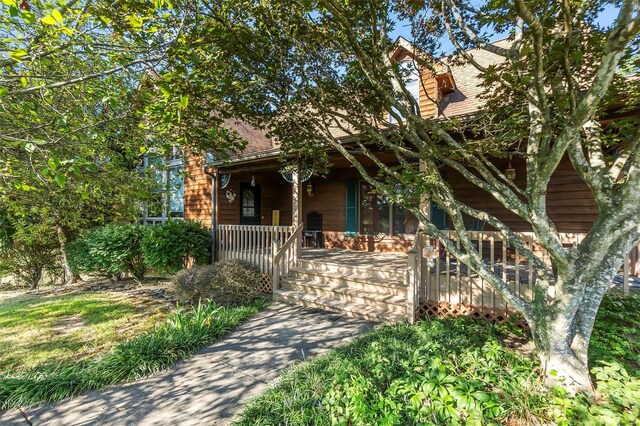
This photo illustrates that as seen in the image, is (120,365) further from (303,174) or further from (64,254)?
(64,254)

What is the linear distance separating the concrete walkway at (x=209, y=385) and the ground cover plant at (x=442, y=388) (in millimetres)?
377

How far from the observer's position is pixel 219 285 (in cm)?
582

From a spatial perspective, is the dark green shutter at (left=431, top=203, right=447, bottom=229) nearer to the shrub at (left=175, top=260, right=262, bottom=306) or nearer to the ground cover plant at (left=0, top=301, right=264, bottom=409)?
the shrub at (left=175, top=260, right=262, bottom=306)

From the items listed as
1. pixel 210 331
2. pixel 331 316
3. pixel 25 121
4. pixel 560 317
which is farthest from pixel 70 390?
pixel 560 317

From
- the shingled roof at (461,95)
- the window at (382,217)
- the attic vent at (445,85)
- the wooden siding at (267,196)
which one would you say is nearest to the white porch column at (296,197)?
the shingled roof at (461,95)

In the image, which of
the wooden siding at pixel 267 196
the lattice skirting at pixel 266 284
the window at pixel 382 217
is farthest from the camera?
the wooden siding at pixel 267 196

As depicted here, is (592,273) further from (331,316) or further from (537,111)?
(331,316)

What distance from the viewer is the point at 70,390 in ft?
10.2

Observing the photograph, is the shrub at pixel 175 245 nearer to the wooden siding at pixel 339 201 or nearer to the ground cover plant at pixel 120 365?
the wooden siding at pixel 339 201

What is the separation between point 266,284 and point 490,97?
17.4ft

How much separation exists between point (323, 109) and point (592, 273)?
3476mm

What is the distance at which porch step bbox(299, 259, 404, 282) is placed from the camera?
5407 millimetres

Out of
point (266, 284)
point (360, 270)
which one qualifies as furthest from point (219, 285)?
point (360, 270)

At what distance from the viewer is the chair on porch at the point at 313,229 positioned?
9773mm
